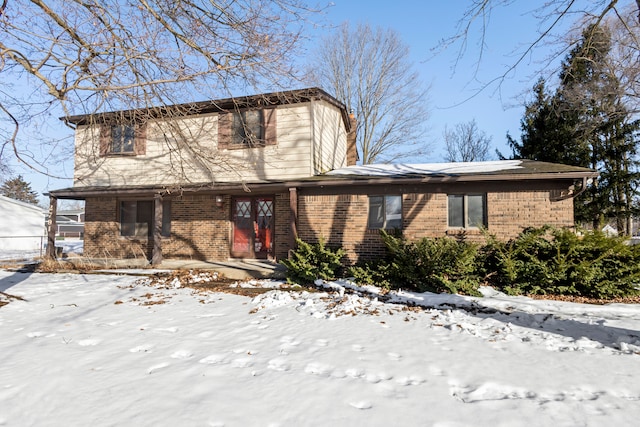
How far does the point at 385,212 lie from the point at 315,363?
6365 millimetres

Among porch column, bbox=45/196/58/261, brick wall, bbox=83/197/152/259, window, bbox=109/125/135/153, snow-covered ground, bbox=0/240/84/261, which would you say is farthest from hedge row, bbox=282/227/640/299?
snow-covered ground, bbox=0/240/84/261

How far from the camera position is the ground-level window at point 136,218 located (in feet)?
40.9

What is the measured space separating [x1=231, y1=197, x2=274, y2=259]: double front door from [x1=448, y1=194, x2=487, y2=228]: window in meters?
5.81

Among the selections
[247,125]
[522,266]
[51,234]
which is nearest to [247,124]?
[247,125]

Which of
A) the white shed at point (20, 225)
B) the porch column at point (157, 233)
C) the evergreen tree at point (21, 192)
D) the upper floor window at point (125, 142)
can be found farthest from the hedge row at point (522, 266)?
the evergreen tree at point (21, 192)

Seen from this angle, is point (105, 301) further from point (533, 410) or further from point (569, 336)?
point (569, 336)

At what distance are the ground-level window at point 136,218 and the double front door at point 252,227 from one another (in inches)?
135

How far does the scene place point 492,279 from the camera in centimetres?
794

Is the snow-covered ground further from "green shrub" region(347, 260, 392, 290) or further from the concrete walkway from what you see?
"green shrub" region(347, 260, 392, 290)

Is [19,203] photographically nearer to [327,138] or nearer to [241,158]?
[241,158]

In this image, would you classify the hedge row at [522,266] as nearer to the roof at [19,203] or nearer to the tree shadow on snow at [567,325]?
the tree shadow on snow at [567,325]

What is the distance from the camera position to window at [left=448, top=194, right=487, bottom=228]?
882cm

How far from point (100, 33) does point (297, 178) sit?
606 cm

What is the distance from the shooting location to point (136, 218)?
1256cm
